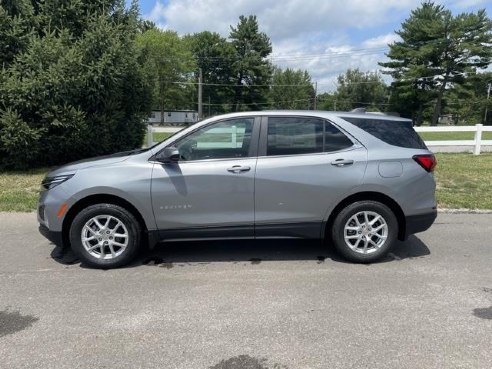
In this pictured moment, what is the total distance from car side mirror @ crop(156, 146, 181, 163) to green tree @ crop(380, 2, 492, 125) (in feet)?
193

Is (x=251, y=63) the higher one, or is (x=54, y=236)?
(x=251, y=63)

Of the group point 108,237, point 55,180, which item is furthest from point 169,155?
point 55,180

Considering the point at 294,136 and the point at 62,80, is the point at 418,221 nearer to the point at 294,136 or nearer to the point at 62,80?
the point at 294,136

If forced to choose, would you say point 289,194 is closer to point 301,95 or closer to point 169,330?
point 169,330

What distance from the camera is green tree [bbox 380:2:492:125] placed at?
186 ft

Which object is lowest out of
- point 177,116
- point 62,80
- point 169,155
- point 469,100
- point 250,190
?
point 250,190

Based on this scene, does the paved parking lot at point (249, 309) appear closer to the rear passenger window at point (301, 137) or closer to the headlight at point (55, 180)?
the headlight at point (55, 180)

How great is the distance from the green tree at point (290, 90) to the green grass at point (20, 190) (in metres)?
82.9

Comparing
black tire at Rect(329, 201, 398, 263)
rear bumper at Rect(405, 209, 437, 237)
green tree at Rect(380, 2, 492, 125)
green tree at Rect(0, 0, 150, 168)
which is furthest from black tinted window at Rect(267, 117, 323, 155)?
green tree at Rect(380, 2, 492, 125)

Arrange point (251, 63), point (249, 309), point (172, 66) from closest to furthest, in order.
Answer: point (249, 309), point (172, 66), point (251, 63)

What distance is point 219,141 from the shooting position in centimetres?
523

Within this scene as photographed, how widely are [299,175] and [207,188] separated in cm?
102

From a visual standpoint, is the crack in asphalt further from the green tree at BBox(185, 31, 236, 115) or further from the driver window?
the green tree at BBox(185, 31, 236, 115)

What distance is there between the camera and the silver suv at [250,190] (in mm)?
5020
